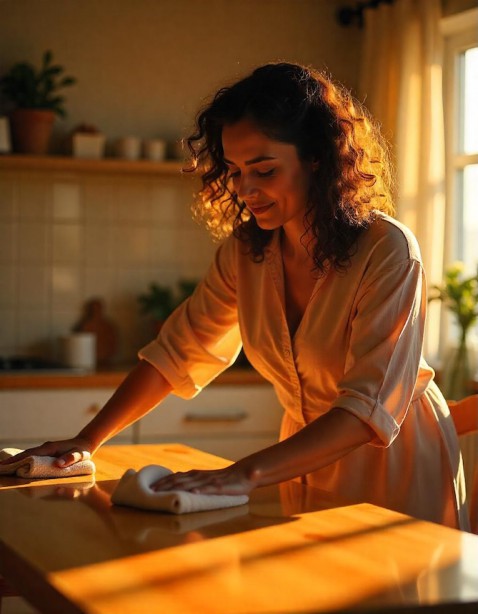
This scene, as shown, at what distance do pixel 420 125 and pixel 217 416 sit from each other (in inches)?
53.6

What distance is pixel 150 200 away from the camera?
4.33 metres

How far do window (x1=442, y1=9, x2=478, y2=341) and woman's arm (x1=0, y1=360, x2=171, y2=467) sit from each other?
6.75 ft

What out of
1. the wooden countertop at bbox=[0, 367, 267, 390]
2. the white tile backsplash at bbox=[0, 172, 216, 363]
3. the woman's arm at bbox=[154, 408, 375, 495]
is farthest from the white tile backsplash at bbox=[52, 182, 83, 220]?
the woman's arm at bbox=[154, 408, 375, 495]

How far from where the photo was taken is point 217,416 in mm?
3777

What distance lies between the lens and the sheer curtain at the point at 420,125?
12.6 ft

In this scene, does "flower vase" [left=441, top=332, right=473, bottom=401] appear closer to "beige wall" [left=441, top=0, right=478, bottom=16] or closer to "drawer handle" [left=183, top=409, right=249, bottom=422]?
"drawer handle" [left=183, top=409, right=249, bottom=422]

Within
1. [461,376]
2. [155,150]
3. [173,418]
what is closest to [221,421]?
[173,418]

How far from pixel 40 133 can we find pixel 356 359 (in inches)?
102

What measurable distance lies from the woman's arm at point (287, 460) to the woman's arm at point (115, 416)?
37cm

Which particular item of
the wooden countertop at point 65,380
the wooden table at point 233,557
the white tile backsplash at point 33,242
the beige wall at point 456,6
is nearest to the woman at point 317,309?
the wooden table at point 233,557

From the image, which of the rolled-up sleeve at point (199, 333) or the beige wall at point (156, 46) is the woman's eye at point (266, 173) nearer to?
the rolled-up sleeve at point (199, 333)

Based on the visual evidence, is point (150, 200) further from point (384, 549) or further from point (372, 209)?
point (384, 549)

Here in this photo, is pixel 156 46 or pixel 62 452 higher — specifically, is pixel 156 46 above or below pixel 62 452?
above

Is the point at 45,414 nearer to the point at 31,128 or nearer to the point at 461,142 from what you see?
the point at 31,128
